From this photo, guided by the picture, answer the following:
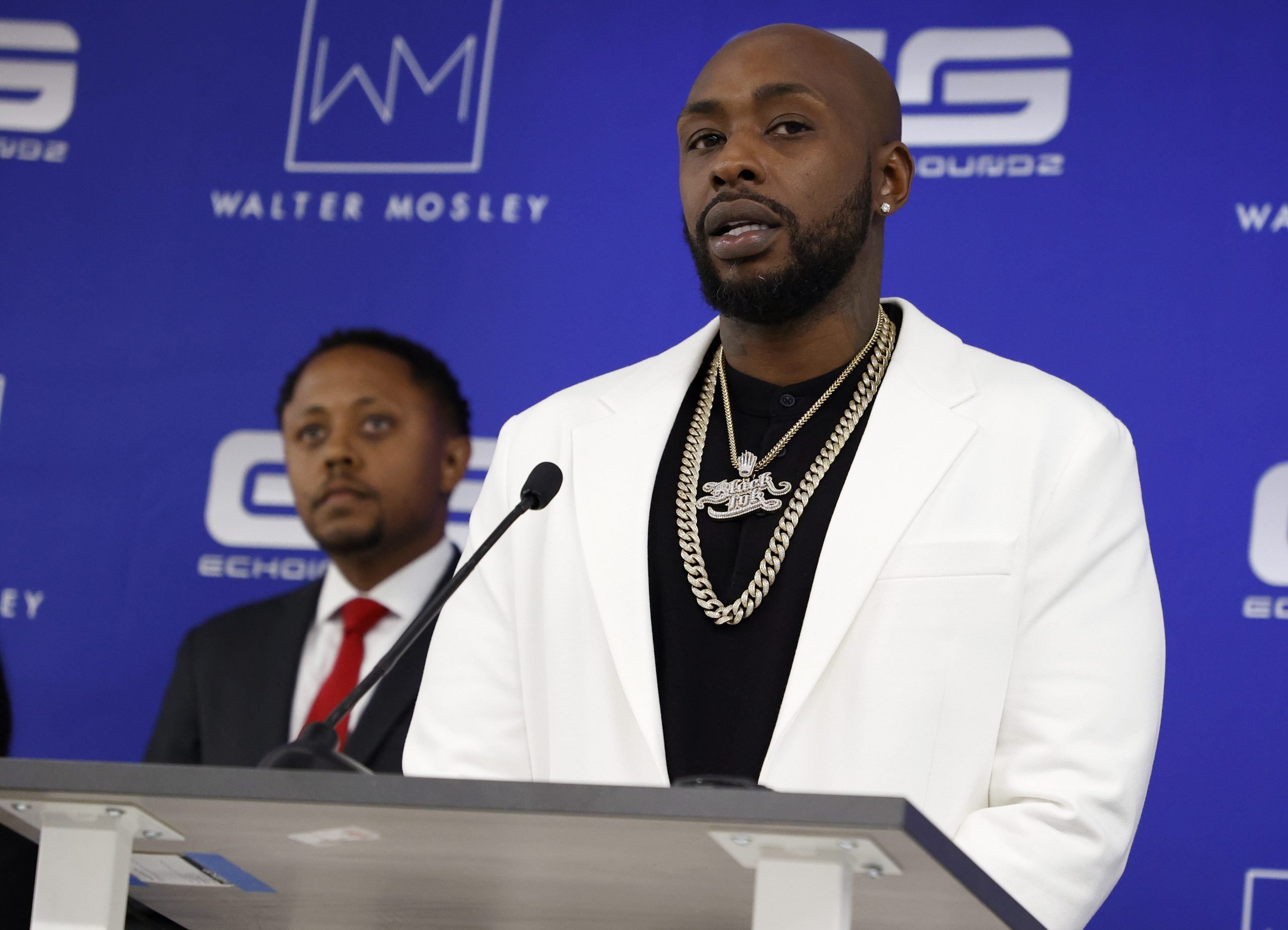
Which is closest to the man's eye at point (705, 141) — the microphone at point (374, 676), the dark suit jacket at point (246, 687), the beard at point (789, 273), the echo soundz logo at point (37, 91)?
the beard at point (789, 273)

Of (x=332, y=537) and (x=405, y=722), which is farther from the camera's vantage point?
(x=332, y=537)

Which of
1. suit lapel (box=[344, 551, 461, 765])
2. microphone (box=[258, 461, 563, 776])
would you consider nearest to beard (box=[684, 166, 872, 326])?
microphone (box=[258, 461, 563, 776])

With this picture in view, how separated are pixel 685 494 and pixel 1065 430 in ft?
1.72

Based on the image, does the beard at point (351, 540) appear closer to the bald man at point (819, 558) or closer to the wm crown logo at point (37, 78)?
the bald man at point (819, 558)

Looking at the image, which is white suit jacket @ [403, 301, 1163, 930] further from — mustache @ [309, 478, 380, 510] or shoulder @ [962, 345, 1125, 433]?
mustache @ [309, 478, 380, 510]

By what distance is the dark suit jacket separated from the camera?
3.35 m

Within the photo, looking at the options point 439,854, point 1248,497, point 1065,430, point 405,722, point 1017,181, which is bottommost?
point 439,854

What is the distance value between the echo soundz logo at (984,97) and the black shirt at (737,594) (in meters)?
1.04

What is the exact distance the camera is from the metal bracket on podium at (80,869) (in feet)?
4.45

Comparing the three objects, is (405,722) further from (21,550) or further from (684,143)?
(684,143)

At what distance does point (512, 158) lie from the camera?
143 inches

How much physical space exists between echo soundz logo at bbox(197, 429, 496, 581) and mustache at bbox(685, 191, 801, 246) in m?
1.18

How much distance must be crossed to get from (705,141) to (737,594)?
0.70m

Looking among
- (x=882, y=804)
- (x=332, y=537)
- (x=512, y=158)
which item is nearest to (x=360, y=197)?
(x=512, y=158)
